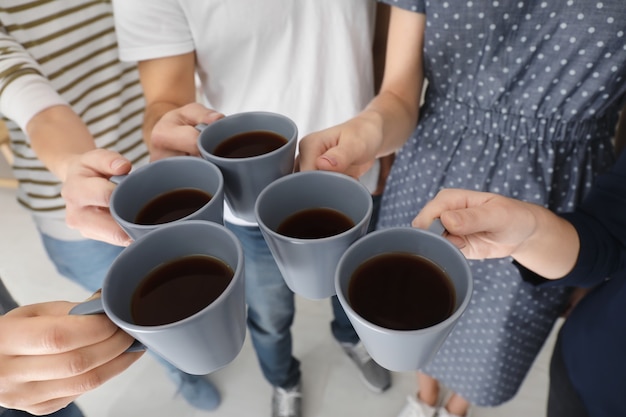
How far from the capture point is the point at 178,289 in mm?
526

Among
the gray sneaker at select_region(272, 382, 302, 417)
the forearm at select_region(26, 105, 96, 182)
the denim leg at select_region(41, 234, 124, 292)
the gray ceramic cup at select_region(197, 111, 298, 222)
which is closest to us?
→ the gray ceramic cup at select_region(197, 111, 298, 222)

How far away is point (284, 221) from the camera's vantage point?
63 centimetres

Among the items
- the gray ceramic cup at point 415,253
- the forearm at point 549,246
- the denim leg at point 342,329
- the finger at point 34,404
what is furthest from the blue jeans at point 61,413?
the denim leg at point 342,329

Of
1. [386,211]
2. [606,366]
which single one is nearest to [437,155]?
[386,211]

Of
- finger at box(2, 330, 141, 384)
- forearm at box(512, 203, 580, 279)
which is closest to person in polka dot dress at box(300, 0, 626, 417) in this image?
forearm at box(512, 203, 580, 279)

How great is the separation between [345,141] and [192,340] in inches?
15.0

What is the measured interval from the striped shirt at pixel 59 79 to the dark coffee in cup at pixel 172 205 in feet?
1.00

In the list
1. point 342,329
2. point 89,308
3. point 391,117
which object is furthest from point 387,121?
point 342,329

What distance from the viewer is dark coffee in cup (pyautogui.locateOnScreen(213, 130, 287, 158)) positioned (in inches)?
28.0

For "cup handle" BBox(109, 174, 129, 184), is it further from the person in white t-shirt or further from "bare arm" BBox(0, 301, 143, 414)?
"bare arm" BBox(0, 301, 143, 414)

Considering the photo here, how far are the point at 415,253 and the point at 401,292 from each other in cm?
5

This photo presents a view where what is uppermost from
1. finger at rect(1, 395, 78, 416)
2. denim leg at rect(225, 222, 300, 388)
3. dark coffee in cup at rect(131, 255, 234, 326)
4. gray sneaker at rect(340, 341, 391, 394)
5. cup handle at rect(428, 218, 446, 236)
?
cup handle at rect(428, 218, 446, 236)

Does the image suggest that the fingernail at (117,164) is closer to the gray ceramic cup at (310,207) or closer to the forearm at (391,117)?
the gray ceramic cup at (310,207)

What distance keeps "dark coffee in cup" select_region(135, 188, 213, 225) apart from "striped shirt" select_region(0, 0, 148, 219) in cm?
31
